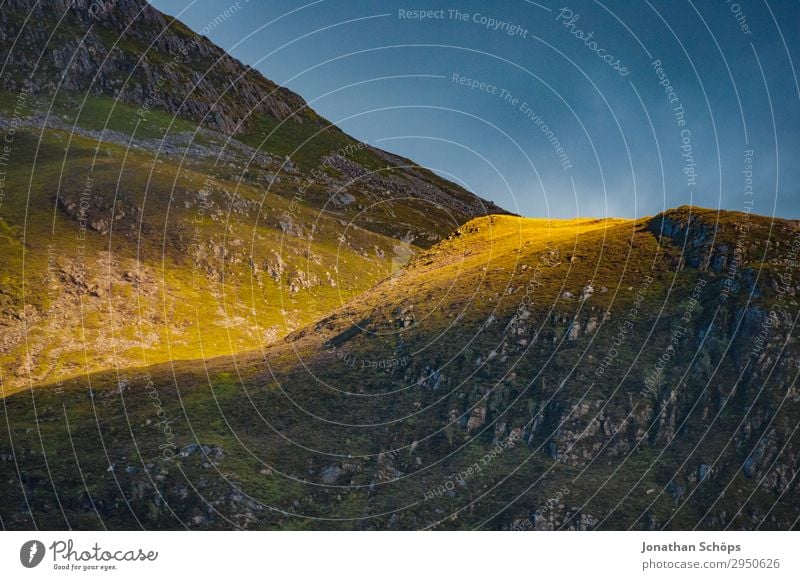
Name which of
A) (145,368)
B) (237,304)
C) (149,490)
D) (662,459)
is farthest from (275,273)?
(662,459)

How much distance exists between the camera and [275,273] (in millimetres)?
113938

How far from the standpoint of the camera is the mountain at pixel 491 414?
1917 inches

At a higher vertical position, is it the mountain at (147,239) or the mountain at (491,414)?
the mountain at (147,239)

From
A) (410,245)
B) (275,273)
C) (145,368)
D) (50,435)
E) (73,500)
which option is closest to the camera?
(73,500)

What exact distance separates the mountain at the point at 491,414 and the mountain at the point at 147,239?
581 inches

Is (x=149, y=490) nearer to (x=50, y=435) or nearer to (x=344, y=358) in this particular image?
(x=50, y=435)

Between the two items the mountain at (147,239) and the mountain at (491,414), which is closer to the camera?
the mountain at (491,414)

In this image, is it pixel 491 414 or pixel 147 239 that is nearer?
pixel 491 414

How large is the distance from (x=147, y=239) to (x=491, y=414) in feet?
224

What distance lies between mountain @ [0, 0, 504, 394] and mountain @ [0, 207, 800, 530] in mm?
14754

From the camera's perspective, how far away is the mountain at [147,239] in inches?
3319

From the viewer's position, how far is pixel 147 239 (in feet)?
348

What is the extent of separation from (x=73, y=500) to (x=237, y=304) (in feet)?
186

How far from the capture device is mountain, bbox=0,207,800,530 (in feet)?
160
